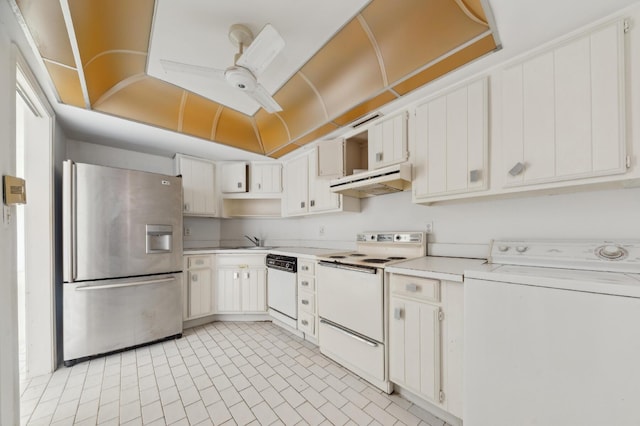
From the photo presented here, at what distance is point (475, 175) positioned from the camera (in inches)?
61.3

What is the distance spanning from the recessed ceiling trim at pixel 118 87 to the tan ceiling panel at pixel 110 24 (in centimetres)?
33

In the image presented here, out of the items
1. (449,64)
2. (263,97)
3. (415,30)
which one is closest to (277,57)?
(263,97)

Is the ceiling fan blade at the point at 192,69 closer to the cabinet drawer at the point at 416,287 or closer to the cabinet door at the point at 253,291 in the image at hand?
the cabinet drawer at the point at 416,287

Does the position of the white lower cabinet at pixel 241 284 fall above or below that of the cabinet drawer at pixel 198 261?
below

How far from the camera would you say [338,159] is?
8.20 feet

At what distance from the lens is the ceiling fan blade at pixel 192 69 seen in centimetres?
145

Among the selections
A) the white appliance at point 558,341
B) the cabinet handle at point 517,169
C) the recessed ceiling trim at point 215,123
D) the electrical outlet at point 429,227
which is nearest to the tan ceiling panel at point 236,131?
the recessed ceiling trim at point 215,123

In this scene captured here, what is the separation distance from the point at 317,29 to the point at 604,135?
172 cm

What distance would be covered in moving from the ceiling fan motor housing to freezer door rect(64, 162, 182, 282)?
160cm

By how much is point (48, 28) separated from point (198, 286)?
2.52 metres

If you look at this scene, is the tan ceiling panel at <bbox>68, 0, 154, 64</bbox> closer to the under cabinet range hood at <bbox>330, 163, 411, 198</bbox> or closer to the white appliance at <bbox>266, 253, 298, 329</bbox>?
the under cabinet range hood at <bbox>330, 163, 411, 198</bbox>

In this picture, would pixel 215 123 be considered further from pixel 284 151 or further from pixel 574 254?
pixel 574 254

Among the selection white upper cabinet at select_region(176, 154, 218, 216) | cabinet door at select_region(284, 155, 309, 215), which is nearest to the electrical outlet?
cabinet door at select_region(284, 155, 309, 215)

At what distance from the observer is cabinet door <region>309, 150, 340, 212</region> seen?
263 centimetres
